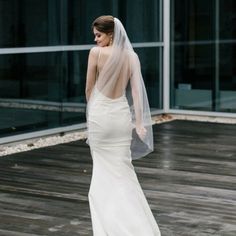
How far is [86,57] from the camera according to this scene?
1262 centimetres

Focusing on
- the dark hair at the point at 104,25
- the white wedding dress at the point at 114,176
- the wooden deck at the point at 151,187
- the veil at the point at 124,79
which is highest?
the dark hair at the point at 104,25

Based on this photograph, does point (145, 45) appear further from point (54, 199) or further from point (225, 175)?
point (54, 199)

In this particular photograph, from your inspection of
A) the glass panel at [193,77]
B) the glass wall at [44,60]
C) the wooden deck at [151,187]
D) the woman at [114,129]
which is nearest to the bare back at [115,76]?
the woman at [114,129]

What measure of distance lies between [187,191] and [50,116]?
14.8 feet

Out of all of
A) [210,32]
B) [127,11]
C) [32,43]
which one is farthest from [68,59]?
[210,32]

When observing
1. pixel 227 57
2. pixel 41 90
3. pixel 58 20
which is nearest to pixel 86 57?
pixel 58 20

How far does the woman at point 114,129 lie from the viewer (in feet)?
18.1

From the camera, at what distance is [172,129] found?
43.0 feet

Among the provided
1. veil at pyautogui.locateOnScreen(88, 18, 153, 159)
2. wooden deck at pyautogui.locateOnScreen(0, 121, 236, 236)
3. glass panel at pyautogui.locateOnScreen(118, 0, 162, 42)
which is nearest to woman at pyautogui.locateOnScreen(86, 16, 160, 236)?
veil at pyautogui.locateOnScreen(88, 18, 153, 159)

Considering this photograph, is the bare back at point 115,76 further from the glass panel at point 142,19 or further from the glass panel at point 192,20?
the glass panel at point 192,20

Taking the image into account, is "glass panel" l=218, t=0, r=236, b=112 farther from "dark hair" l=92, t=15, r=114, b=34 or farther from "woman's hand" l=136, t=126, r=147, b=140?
"dark hair" l=92, t=15, r=114, b=34

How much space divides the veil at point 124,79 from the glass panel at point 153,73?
8784 millimetres

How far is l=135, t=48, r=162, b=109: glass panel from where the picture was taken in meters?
Answer: 14.5

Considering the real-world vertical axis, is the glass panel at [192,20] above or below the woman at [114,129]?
above
